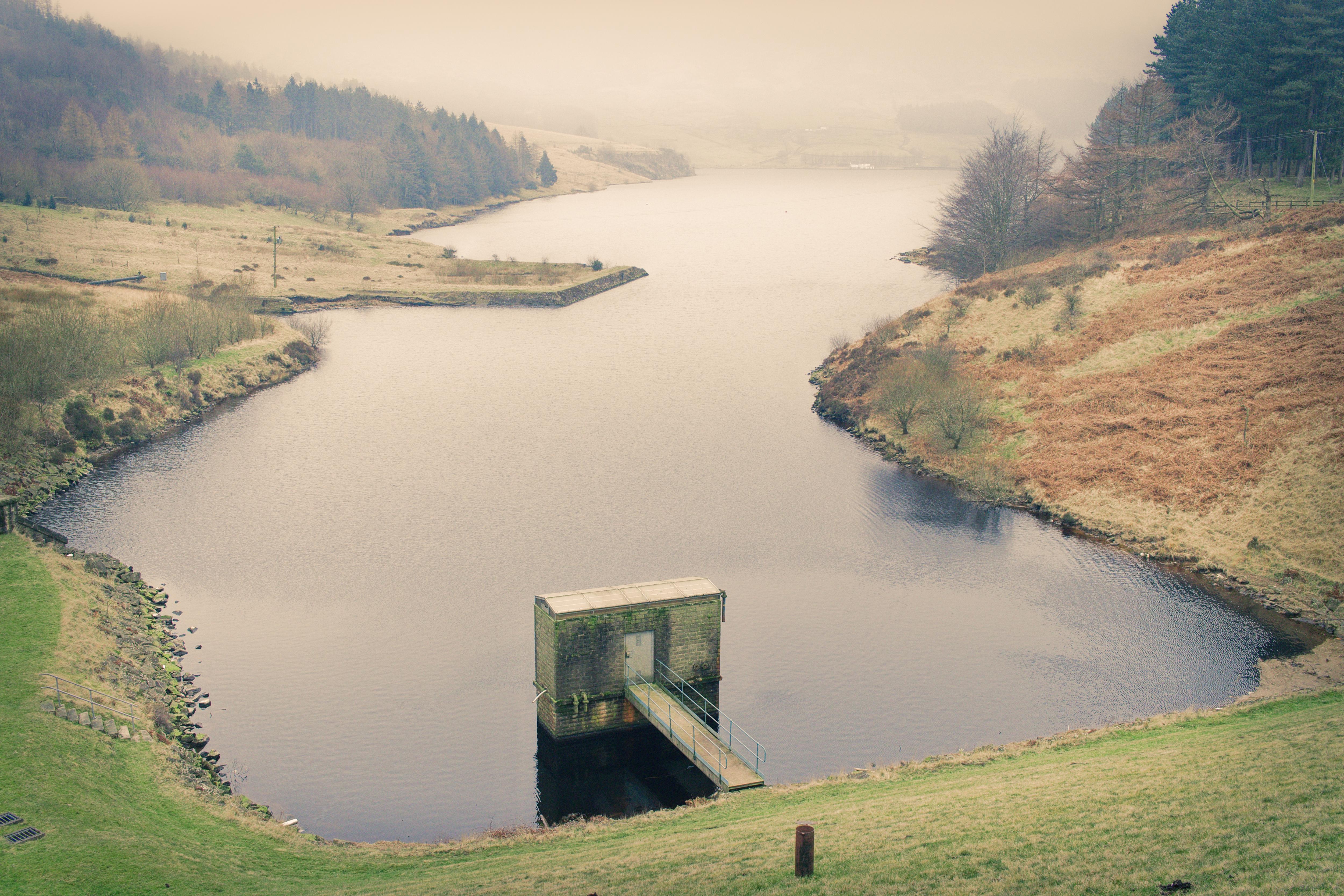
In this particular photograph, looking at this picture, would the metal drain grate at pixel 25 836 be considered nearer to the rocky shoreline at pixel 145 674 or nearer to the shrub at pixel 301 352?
the rocky shoreline at pixel 145 674

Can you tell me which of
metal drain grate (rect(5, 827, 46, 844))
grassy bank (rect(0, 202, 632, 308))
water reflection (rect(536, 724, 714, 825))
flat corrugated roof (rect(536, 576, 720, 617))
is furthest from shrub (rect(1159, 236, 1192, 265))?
metal drain grate (rect(5, 827, 46, 844))

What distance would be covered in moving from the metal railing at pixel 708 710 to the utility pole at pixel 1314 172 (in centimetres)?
6600

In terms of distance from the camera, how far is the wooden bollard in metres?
16.7

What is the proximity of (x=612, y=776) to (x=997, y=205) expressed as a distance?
81616 millimetres

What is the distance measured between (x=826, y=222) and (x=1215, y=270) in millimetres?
117483

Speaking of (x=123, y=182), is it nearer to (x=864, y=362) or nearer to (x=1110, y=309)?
(x=864, y=362)

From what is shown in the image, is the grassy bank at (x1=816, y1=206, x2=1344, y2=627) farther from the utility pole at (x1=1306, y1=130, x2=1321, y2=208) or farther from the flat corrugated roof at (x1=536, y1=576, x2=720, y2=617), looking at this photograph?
the flat corrugated roof at (x1=536, y1=576, x2=720, y2=617)

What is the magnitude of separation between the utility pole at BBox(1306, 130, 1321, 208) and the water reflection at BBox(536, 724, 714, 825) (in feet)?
224

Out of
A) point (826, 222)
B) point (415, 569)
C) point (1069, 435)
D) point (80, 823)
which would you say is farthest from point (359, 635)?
point (826, 222)

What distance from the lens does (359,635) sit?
3622 cm

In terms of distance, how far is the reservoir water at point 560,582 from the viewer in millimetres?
29234

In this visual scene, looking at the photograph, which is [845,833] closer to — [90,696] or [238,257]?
[90,696]

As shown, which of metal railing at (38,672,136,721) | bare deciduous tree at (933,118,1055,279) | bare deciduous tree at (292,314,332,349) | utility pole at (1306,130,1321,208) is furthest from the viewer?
bare deciduous tree at (933,118,1055,279)

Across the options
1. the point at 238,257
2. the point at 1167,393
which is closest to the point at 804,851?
the point at 1167,393
